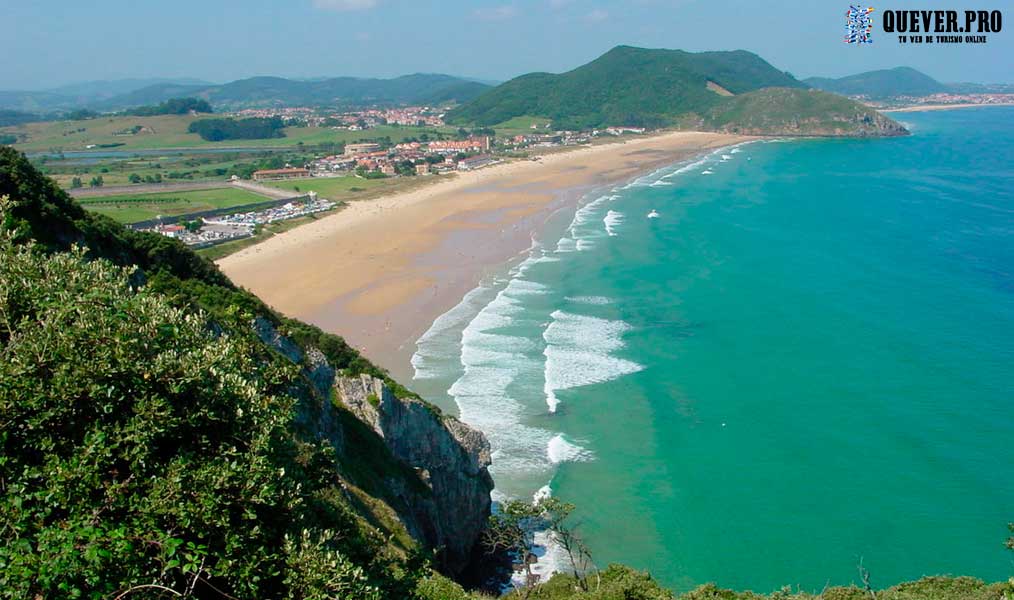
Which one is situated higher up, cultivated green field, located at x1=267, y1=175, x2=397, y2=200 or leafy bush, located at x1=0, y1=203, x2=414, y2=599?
cultivated green field, located at x1=267, y1=175, x2=397, y2=200

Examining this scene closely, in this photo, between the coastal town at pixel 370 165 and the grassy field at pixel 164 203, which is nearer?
the coastal town at pixel 370 165

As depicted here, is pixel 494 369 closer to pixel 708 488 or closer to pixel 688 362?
pixel 688 362

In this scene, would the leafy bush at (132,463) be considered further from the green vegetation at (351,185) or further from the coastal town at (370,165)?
the green vegetation at (351,185)

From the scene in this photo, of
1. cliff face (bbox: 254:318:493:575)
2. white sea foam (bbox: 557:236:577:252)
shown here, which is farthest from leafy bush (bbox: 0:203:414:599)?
white sea foam (bbox: 557:236:577:252)

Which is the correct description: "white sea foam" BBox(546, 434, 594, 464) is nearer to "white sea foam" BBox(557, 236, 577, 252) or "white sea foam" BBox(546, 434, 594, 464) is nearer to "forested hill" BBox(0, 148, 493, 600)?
"forested hill" BBox(0, 148, 493, 600)

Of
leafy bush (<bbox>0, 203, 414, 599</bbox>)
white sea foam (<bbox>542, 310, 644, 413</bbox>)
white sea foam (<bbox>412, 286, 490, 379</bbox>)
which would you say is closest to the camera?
A: leafy bush (<bbox>0, 203, 414, 599</bbox>)

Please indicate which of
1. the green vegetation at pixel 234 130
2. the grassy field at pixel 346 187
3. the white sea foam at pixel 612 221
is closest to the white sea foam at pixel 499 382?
the white sea foam at pixel 612 221

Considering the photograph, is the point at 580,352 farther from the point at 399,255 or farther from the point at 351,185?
the point at 351,185

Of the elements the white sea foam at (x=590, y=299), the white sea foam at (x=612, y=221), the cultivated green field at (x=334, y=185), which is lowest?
the white sea foam at (x=590, y=299)

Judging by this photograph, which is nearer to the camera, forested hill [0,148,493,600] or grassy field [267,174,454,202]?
forested hill [0,148,493,600]
